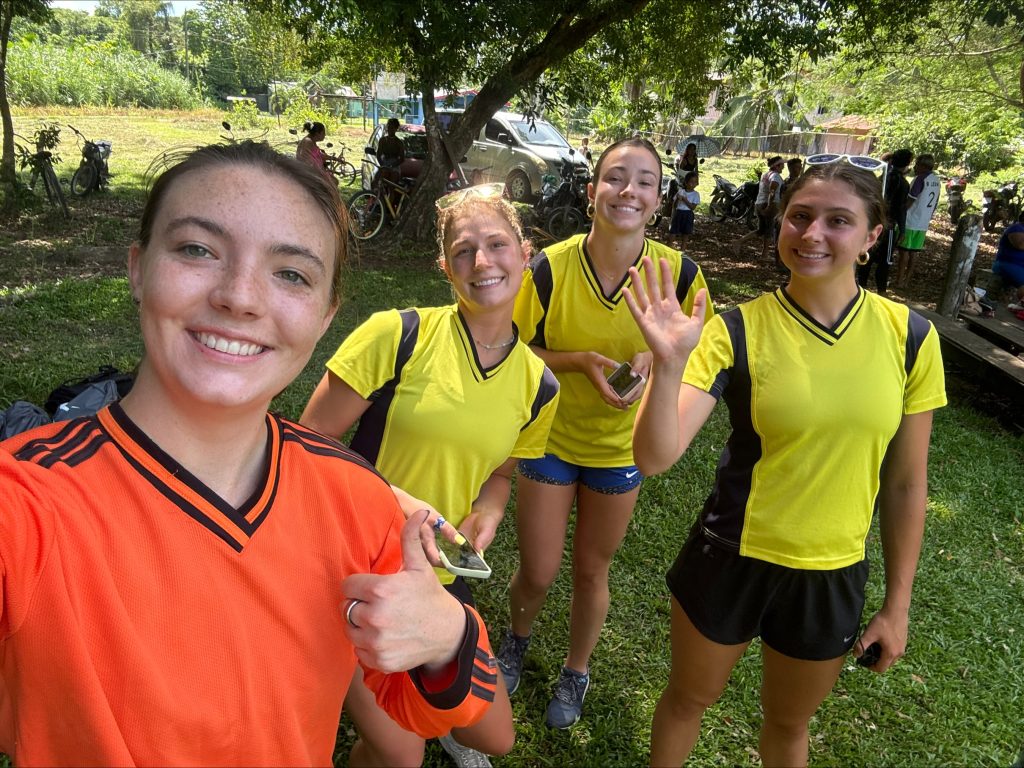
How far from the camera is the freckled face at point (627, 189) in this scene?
2477mm

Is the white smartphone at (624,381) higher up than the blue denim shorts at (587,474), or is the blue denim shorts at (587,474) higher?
the white smartphone at (624,381)

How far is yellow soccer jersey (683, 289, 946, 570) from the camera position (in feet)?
5.86

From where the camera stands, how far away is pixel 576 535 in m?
2.64

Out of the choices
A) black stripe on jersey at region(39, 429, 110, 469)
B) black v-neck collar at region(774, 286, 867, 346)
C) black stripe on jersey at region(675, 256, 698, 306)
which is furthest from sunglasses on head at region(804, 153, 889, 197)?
black stripe on jersey at region(39, 429, 110, 469)

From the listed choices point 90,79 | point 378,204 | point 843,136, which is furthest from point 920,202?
point 90,79

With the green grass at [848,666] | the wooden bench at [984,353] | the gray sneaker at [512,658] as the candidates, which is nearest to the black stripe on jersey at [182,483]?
the green grass at [848,666]

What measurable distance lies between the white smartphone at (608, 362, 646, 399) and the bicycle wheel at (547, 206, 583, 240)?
9778 millimetres

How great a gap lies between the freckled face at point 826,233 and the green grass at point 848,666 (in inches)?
50.7

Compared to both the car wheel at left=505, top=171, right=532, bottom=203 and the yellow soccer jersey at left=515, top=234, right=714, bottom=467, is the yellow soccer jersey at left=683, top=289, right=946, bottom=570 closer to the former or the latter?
the yellow soccer jersey at left=515, top=234, right=714, bottom=467

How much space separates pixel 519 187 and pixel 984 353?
1044cm

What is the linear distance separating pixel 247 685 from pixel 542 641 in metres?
2.36

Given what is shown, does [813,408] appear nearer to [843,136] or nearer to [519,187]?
[519,187]

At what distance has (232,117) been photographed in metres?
26.8

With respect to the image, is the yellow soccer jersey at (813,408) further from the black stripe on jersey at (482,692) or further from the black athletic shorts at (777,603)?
the black stripe on jersey at (482,692)
